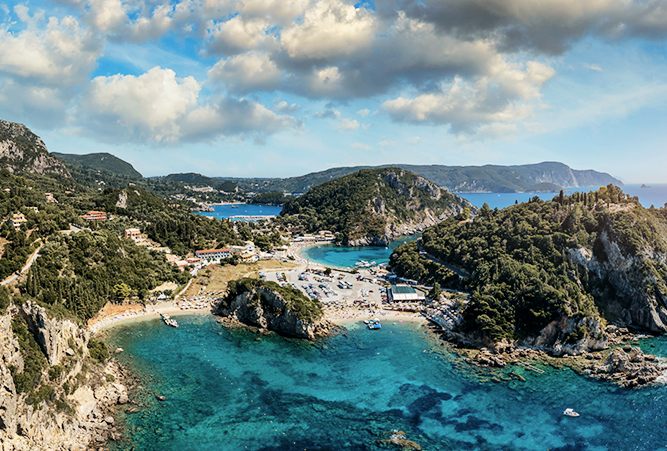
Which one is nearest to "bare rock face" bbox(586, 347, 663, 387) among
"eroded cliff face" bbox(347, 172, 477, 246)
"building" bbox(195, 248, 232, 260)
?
"building" bbox(195, 248, 232, 260)

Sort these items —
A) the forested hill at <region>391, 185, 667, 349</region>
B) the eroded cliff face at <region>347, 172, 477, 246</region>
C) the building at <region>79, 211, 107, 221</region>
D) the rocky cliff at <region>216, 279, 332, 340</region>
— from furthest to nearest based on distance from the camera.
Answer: the eroded cliff face at <region>347, 172, 477, 246</region> → the building at <region>79, 211, 107, 221</region> → the rocky cliff at <region>216, 279, 332, 340</region> → the forested hill at <region>391, 185, 667, 349</region>

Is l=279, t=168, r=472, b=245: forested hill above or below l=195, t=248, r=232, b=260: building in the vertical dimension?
above

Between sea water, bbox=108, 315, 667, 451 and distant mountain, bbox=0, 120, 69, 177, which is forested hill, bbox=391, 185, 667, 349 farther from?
distant mountain, bbox=0, 120, 69, 177

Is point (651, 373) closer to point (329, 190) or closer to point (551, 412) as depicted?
point (551, 412)

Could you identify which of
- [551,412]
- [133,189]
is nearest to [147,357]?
[551,412]

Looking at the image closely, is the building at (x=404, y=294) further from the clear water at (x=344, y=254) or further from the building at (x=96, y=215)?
the building at (x=96, y=215)

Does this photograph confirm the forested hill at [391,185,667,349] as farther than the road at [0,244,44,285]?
Yes
